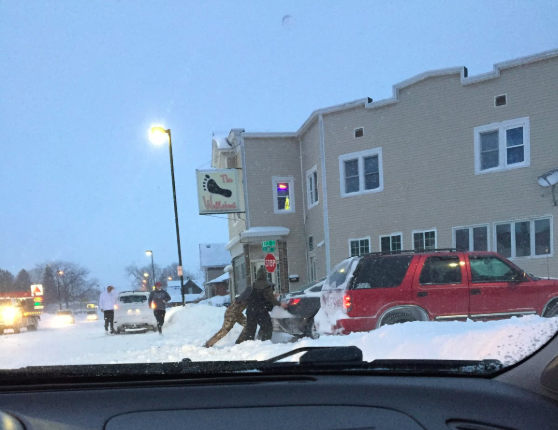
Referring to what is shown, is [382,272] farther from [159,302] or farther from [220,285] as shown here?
[220,285]

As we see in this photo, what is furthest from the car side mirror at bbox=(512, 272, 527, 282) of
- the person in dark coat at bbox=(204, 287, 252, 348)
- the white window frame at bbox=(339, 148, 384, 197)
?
the white window frame at bbox=(339, 148, 384, 197)

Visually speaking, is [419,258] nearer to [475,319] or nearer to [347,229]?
[475,319]

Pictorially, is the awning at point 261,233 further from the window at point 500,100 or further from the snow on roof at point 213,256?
the snow on roof at point 213,256

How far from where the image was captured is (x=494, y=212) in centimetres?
1393

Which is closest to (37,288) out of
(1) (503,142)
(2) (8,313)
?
(2) (8,313)

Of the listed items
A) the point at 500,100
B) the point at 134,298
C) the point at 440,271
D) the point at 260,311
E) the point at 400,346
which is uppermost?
the point at 500,100

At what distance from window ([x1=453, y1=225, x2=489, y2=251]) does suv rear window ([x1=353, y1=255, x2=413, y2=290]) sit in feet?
27.8

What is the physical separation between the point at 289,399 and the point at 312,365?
322 mm

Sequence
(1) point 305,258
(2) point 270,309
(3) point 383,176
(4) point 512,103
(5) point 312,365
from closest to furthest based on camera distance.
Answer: (5) point 312,365, (2) point 270,309, (4) point 512,103, (3) point 383,176, (1) point 305,258

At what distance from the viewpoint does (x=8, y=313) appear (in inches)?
558

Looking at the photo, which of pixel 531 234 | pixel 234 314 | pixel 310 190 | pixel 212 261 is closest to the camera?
pixel 234 314

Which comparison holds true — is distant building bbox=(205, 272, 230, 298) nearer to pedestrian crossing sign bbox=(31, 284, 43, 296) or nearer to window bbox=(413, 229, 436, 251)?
window bbox=(413, 229, 436, 251)

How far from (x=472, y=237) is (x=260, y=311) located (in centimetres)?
908

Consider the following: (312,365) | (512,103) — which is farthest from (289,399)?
(512,103)
